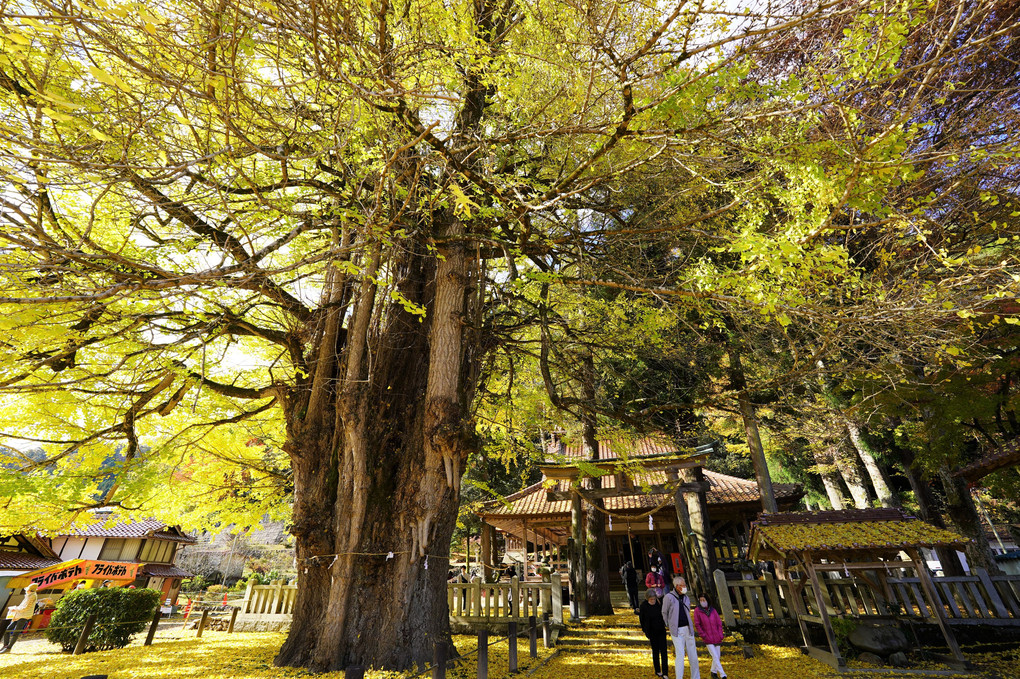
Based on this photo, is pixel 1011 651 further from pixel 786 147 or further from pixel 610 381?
pixel 786 147

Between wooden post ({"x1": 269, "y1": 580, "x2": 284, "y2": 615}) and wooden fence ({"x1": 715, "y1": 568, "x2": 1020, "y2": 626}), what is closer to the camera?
wooden fence ({"x1": 715, "y1": 568, "x2": 1020, "y2": 626})

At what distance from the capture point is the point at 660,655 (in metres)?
6.32

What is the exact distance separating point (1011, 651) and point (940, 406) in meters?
3.88

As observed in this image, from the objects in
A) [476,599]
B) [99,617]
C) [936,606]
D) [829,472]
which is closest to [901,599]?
[936,606]

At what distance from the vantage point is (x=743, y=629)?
29.5 ft

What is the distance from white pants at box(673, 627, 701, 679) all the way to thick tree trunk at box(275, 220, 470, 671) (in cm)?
311

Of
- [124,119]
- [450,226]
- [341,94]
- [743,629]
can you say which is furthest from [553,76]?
[743,629]

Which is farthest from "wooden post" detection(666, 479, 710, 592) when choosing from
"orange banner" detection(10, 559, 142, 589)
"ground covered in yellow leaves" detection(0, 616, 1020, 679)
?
"orange banner" detection(10, 559, 142, 589)

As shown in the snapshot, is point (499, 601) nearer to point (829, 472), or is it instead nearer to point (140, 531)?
point (829, 472)

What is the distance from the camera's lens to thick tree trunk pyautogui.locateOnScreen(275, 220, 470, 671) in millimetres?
6066

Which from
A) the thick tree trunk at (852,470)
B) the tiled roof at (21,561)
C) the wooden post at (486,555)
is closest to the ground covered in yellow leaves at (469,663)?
the tiled roof at (21,561)

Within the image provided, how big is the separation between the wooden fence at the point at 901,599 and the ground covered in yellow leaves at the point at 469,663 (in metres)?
0.53

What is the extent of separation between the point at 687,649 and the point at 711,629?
707mm

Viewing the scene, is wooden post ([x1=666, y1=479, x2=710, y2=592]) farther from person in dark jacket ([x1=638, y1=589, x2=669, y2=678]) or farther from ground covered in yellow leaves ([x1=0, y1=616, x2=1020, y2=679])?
person in dark jacket ([x1=638, y1=589, x2=669, y2=678])
